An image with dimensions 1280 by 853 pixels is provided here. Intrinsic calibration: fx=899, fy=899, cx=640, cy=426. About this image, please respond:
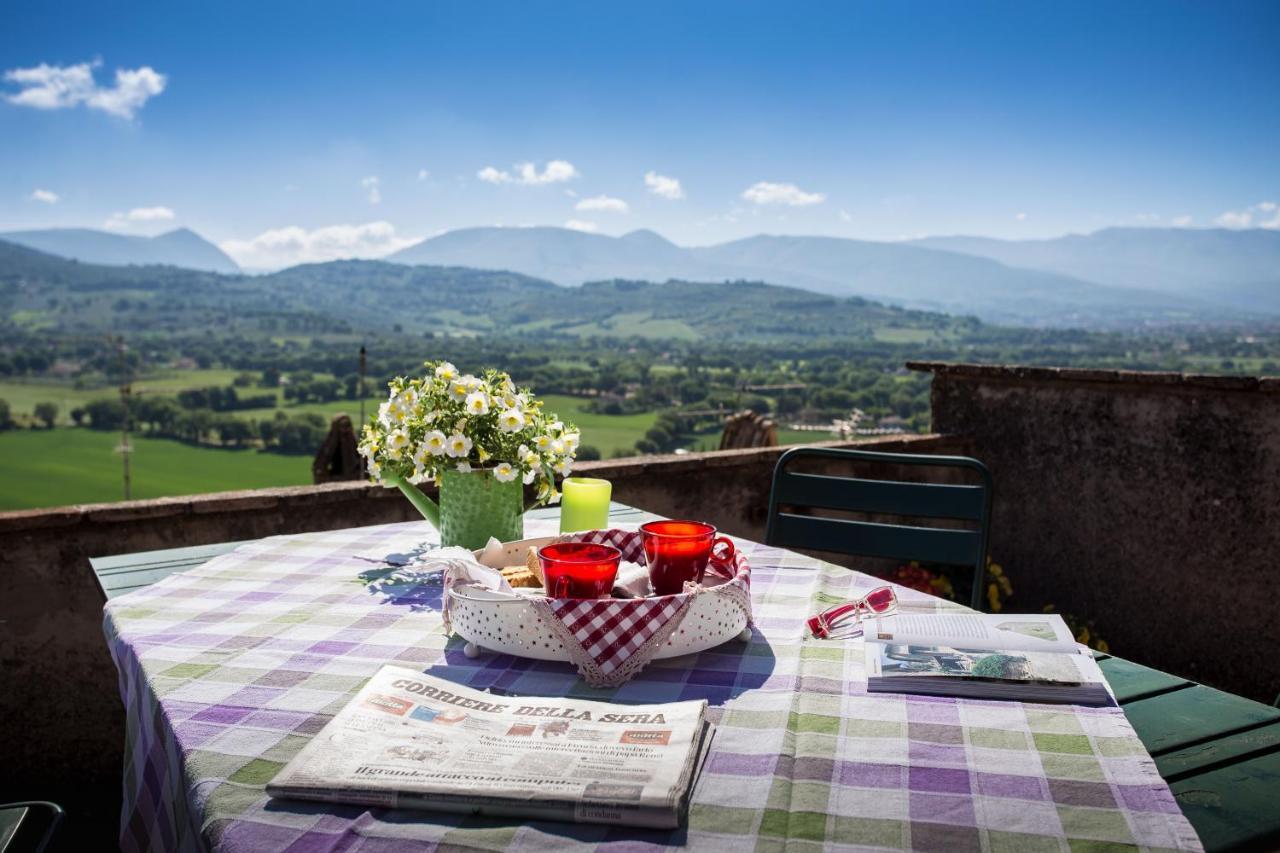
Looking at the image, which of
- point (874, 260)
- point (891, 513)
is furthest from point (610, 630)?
point (874, 260)

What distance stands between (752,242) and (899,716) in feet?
608

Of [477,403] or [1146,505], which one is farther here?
[1146,505]

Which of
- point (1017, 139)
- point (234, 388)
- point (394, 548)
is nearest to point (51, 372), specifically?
point (234, 388)

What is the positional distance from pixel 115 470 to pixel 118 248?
119 metres

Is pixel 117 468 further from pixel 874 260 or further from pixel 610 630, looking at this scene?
pixel 874 260

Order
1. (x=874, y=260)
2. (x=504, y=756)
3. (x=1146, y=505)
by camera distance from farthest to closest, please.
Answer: (x=874, y=260), (x=1146, y=505), (x=504, y=756)

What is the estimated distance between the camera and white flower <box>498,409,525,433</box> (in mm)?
1638

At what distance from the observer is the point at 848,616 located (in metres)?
1.37

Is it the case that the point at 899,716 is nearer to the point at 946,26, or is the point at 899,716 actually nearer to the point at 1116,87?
the point at 946,26

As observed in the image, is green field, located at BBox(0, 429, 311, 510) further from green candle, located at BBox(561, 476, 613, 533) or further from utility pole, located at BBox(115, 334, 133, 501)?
green candle, located at BBox(561, 476, 613, 533)

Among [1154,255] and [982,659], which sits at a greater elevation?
[1154,255]

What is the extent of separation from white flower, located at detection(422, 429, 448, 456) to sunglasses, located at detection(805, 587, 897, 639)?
716 millimetres

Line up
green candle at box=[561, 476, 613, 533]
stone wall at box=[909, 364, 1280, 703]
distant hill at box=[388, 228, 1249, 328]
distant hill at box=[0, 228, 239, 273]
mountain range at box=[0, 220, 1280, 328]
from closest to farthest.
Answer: green candle at box=[561, 476, 613, 533] < stone wall at box=[909, 364, 1280, 703] < distant hill at box=[388, 228, 1249, 328] < mountain range at box=[0, 220, 1280, 328] < distant hill at box=[0, 228, 239, 273]

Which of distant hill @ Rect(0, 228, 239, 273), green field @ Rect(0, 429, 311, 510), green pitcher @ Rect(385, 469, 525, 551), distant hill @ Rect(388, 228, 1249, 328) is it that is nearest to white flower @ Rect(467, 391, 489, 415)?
green pitcher @ Rect(385, 469, 525, 551)
